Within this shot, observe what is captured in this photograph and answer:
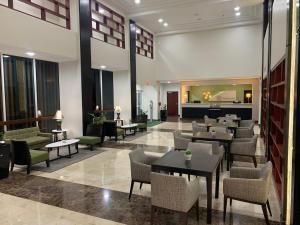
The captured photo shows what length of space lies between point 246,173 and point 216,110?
39.7 feet

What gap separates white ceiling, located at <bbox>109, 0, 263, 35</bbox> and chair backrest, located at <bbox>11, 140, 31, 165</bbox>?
713cm

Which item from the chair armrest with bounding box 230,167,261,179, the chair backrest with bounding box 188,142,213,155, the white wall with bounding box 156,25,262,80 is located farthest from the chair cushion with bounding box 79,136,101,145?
the white wall with bounding box 156,25,262,80

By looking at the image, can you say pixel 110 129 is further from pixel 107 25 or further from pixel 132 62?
pixel 107 25

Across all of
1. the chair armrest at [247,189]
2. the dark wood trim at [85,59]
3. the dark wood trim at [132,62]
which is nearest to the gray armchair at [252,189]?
the chair armrest at [247,189]

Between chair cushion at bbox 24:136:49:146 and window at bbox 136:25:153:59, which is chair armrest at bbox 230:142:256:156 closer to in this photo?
chair cushion at bbox 24:136:49:146

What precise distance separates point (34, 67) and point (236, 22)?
36.0 ft

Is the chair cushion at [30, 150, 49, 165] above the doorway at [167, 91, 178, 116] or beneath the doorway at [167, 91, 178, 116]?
beneath

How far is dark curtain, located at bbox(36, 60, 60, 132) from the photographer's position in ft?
27.4

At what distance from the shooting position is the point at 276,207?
3.59m

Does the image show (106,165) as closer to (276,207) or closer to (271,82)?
(276,207)

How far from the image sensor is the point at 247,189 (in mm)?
2982

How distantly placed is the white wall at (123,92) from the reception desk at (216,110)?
579cm

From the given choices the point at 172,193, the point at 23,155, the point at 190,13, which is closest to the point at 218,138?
the point at 172,193

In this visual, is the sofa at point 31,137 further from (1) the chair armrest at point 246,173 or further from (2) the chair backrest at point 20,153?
→ (1) the chair armrest at point 246,173
